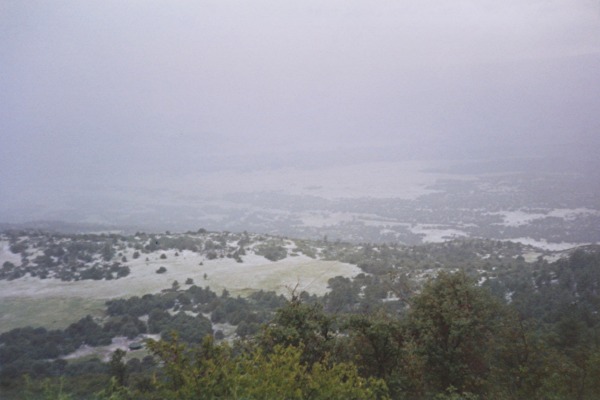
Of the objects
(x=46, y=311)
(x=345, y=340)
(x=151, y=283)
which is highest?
(x=345, y=340)

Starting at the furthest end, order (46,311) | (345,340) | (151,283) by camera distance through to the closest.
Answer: (151,283) < (46,311) < (345,340)

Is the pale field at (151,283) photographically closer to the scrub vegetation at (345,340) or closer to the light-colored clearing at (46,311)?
the light-colored clearing at (46,311)

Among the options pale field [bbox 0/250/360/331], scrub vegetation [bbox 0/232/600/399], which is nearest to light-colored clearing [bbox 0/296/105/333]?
pale field [bbox 0/250/360/331]

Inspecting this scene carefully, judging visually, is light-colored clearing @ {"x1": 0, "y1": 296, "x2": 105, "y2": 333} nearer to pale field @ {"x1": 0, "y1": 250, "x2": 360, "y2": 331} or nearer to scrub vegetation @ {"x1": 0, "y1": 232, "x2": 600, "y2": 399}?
pale field @ {"x1": 0, "y1": 250, "x2": 360, "y2": 331}

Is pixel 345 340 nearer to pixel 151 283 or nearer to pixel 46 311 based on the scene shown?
pixel 151 283

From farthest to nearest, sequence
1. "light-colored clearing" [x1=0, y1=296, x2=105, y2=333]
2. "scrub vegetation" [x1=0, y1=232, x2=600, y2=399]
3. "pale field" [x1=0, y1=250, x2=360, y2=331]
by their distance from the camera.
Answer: "pale field" [x1=0, y1=250, x2=360, y2=331] < "light-colored clearing" [x1=0, y1=296, x2=105, y2=333] < "scrub vegetation" [x1=0, y1=232, x2=600, y2=399]

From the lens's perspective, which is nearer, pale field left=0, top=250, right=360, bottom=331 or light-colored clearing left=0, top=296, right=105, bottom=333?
light-colored clearing left=0, top=296, right=105, bottom=333

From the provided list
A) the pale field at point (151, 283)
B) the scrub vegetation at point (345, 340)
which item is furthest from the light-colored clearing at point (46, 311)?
the scrub vegetation at point (345, 340)

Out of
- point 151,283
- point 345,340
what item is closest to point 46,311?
point 151,283

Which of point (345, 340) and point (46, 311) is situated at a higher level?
point (345, 340)
